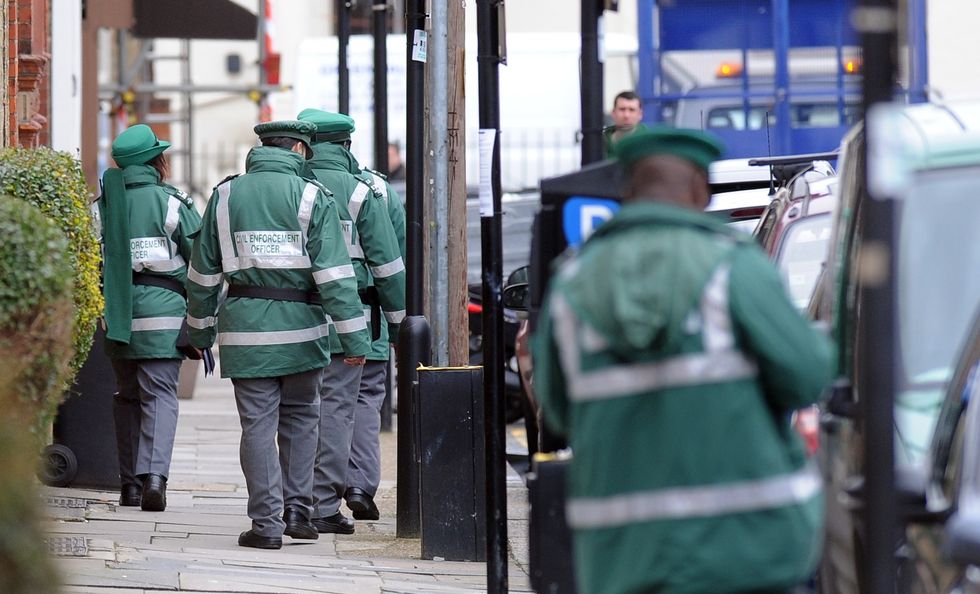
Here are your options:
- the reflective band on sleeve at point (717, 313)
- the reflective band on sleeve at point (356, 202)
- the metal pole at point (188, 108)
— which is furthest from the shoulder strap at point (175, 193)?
the metal pole at point (188, 108)

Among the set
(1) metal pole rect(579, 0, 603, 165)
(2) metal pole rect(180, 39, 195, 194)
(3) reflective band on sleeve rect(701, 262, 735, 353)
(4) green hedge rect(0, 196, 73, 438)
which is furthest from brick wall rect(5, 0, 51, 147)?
(2) metal pole rect(180, 39, 195, 194)

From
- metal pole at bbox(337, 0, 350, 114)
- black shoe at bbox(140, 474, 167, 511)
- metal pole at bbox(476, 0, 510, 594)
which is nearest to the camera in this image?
metal pole at bbox(476, 0, 510, 594)

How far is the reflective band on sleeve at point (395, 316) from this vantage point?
31.0 ft

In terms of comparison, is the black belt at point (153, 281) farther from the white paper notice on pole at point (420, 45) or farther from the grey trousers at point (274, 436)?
the white paper notice on pole at point (420, 45)

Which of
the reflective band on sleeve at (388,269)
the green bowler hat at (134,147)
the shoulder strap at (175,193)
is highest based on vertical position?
the green bowler hat at (134,147)

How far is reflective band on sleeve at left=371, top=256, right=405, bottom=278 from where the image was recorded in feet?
30.4

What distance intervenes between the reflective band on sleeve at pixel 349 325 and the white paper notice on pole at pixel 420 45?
1.38 metres

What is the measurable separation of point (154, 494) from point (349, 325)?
67.8 inches

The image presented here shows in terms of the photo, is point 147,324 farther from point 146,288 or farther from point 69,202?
point 69,202

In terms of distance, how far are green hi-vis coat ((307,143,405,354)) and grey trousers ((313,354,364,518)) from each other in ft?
1.52

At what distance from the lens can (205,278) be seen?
8477mm

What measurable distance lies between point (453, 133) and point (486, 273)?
2.46 metres

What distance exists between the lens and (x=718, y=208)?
28.9ft

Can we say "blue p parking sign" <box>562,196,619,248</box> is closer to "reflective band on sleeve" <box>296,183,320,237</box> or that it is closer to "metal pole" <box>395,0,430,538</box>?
"reflective band on sleeve" <box>296,183,320,237</box>
